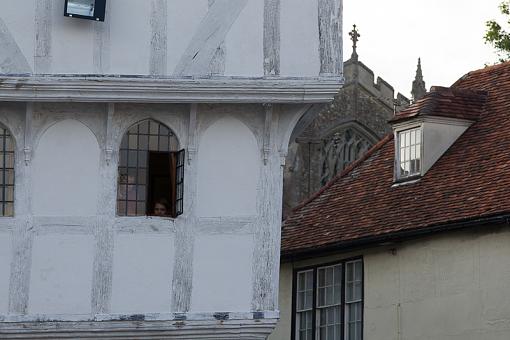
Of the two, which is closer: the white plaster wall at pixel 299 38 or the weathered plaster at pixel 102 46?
the weathered plaster at pixel 102 46

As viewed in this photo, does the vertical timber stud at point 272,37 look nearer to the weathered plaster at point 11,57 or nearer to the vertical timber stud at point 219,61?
the vertical timber stud at point 219,61

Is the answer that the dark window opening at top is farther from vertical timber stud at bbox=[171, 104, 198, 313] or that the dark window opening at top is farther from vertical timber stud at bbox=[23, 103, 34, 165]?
vertical timber stud at bbox=[171, 104, 198, 313]

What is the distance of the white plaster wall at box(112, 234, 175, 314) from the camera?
23.1 m

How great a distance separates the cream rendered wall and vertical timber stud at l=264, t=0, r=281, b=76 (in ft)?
16.7

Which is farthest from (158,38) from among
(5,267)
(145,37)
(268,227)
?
(5,267)

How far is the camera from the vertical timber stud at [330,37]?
23375mm

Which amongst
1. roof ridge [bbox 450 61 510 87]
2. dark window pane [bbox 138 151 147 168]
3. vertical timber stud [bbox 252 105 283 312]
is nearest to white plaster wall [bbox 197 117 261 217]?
vertical timber stud [bbox 252 105 283 312]

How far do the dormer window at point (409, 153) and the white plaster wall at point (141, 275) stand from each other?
775 centimetres

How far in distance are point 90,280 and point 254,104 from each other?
3189mm

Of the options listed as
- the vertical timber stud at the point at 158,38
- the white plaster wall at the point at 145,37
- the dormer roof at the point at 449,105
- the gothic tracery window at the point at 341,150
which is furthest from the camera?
the gothic tracery window at the point at 341,150

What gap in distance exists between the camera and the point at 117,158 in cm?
2334

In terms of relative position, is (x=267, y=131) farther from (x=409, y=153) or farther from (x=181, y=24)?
(x=409, y=153)

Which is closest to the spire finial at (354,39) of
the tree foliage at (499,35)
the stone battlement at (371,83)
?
the stone battlement at (371,83)

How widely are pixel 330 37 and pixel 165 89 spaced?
7.79ft
